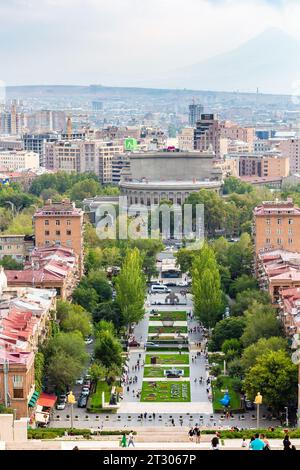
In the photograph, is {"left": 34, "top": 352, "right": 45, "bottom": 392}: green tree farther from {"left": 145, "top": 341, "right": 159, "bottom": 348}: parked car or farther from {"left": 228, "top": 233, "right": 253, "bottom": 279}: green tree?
{"left": 228, "top": 233, "right": 253, "bottom": 279}: green tree

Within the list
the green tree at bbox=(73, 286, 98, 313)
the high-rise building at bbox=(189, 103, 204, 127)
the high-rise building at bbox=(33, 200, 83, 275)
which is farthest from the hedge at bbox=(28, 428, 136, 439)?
the high-rise building at bbox=(189, 103, 204, 127)

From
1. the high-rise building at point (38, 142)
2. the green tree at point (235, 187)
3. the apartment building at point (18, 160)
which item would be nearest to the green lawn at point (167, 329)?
the green tree at point (235, 187)

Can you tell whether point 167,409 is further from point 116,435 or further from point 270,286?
point 270,286

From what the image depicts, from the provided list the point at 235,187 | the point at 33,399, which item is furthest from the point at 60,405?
the point at 235,187

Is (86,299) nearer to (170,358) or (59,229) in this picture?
(170,358)

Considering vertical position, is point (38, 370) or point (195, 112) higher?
point (195, 112)

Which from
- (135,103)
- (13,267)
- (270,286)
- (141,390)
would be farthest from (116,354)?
(135,103)
